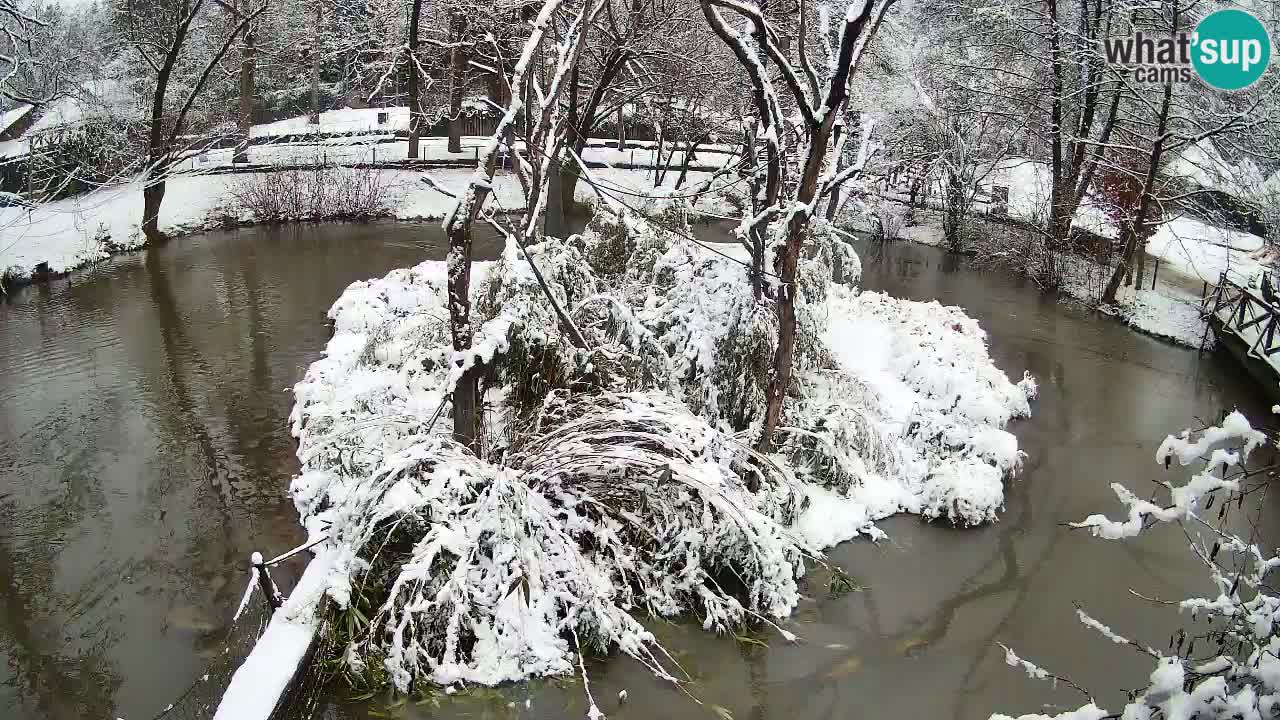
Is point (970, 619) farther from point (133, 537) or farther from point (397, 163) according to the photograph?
point (397, 163)

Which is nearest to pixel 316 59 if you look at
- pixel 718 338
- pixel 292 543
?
pixel 292 543

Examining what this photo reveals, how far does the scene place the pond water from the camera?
601 centimetres

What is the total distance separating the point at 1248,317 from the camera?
13.3 metres

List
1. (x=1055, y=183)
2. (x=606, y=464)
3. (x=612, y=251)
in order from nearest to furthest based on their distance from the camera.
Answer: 1. (x=606, y=464)
2. (x=612, y=251)
3. (x=1055, y=183)

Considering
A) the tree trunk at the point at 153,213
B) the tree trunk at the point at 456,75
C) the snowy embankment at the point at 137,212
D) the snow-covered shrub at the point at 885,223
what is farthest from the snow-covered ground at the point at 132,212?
the snow-covered shrub at the point at 885,223

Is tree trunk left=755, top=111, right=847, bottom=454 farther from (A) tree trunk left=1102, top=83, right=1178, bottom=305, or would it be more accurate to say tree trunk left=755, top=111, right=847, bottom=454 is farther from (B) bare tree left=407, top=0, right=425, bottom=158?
(B) bare tree left=407, top=0, right=425, bottom=158

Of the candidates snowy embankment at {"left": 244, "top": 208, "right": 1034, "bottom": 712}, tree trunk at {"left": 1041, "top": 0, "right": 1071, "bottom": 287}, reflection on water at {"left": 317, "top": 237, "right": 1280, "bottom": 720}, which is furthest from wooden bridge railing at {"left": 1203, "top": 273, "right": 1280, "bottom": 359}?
snowy embankment at {"left": 244, "top": 208, "right": 1034, "bottom": 712}

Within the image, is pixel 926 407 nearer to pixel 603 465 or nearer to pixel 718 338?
pixel 718 338

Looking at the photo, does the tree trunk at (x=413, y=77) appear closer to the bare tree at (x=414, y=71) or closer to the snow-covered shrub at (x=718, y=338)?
the bare tree at (x=414, y=71)

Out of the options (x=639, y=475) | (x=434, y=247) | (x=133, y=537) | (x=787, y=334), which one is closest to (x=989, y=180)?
(x=434, y=247)

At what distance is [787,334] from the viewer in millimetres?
7492

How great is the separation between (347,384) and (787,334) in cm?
502

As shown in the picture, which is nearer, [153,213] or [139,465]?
[139,465]

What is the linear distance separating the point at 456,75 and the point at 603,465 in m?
19.4
